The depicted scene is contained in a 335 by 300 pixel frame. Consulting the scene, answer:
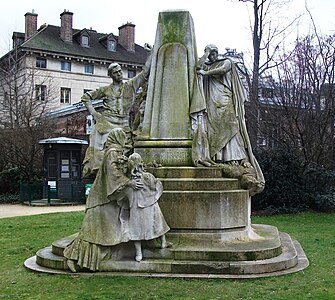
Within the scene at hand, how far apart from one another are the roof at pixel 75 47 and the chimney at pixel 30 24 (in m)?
0.72

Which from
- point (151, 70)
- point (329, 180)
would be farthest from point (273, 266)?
point (329, 180)

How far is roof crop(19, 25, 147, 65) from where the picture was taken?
51875 millimetres

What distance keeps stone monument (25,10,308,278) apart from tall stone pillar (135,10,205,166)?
0.06 ft

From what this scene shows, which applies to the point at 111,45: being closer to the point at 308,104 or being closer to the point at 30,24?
the point at 30,24

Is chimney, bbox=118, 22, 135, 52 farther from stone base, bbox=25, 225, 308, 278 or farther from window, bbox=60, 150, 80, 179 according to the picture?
stone base, bbox=25, 225, 308, 278

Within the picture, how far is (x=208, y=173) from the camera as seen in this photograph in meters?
9.74

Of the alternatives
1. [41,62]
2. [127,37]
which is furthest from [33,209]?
[127,37]

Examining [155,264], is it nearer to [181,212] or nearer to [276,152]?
[181,212]

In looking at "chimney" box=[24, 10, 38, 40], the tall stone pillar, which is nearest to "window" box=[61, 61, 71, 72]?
"chimney" box=[24, 10, 38, 40]

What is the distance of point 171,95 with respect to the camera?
10438mm

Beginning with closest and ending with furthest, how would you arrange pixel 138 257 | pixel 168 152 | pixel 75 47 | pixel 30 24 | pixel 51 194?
pixel 138 257, pixel 168 152, pixel 51 194, pixel 75 47, pixel 30 24

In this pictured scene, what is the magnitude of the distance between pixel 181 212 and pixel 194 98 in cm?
241

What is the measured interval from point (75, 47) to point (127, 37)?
22.6 ft

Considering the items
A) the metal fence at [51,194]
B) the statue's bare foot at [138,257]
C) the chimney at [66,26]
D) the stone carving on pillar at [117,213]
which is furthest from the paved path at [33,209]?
the chimney at [66,26]
